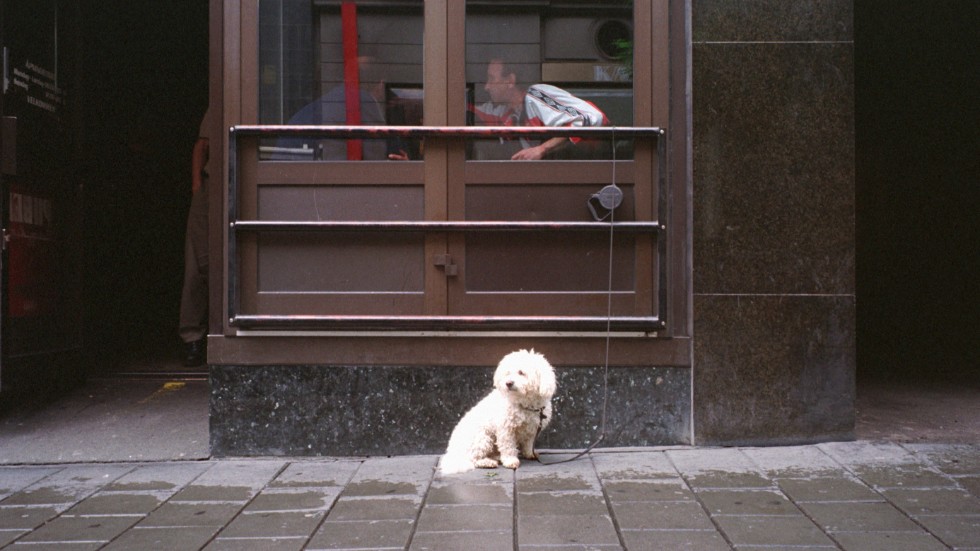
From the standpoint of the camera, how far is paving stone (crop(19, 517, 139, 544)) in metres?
3.87

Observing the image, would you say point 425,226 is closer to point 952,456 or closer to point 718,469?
point 718,469

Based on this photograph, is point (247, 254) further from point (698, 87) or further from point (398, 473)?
point (698, 87)

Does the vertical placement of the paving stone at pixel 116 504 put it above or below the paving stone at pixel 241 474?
below

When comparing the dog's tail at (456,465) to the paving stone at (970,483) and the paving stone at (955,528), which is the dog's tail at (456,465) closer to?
the paving stone at (955,528)

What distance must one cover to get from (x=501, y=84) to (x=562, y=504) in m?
2.81

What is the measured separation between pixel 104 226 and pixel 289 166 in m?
3.15

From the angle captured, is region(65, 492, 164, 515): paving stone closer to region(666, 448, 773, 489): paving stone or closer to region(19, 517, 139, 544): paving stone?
region(19, 517, 139, 544): paving stone

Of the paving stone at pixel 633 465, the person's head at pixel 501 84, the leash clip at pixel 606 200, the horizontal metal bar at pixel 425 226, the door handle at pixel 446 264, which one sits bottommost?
the paving stone at pixel 633 465

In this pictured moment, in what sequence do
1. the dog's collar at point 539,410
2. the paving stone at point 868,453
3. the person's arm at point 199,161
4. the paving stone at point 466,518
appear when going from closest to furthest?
the paving stone at point 466,518 < the dog's collar at point 539,410 < the paving stone at point 868,453 < the person's arm at point 199,161

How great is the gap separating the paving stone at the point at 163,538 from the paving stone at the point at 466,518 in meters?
1.02

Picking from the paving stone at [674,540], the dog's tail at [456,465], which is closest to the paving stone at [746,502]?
the paving stone at [674,540]

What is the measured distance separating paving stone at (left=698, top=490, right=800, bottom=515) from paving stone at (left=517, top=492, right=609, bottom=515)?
557mm

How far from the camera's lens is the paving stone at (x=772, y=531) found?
3703mm

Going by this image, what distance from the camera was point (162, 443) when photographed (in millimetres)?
5578
